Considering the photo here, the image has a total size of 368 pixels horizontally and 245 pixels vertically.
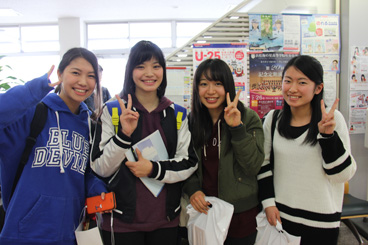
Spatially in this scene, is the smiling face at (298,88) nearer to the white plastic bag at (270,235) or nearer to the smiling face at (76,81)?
the white plastic bag at (270,235)

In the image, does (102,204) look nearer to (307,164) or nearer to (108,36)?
(307,164)

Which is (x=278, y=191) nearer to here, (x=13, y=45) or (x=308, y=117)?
(x=308, y=117)

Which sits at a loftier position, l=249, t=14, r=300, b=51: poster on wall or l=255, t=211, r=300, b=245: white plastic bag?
l=249, t=14, r=300, b=51: poster on wall

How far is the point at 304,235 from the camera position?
1.34 meters

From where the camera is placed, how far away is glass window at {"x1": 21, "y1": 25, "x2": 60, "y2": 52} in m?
8.42

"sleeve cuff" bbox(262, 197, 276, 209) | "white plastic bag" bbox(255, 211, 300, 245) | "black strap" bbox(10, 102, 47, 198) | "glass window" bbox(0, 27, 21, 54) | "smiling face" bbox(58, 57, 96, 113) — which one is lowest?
"white plastic bag" bbox(255, 211, 300, 245)

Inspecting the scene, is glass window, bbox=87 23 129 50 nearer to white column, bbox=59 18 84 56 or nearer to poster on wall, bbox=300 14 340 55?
white column, bbox=59 18 84 56

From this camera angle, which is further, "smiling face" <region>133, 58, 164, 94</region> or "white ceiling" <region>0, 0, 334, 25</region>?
"white ceiling" <region>0, 0, 334, 25</region>

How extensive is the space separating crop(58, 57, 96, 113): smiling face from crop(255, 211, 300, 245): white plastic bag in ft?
4.34

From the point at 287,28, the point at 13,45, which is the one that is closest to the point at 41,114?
the point at 287,28

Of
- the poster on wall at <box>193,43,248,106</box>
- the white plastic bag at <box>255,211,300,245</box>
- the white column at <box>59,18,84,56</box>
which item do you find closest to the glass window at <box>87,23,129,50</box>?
the white column at <box>59,18,84,56</box>

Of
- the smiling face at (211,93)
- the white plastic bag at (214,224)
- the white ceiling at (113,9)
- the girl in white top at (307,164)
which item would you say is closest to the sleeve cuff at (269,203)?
the girl in white top at (307,164)

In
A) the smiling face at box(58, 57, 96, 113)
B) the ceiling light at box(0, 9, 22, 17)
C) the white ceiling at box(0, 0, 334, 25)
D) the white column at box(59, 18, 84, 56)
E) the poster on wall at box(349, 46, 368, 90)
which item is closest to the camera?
the smiling face at box(58, 57, 96, 113)

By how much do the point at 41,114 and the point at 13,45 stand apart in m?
9.52
